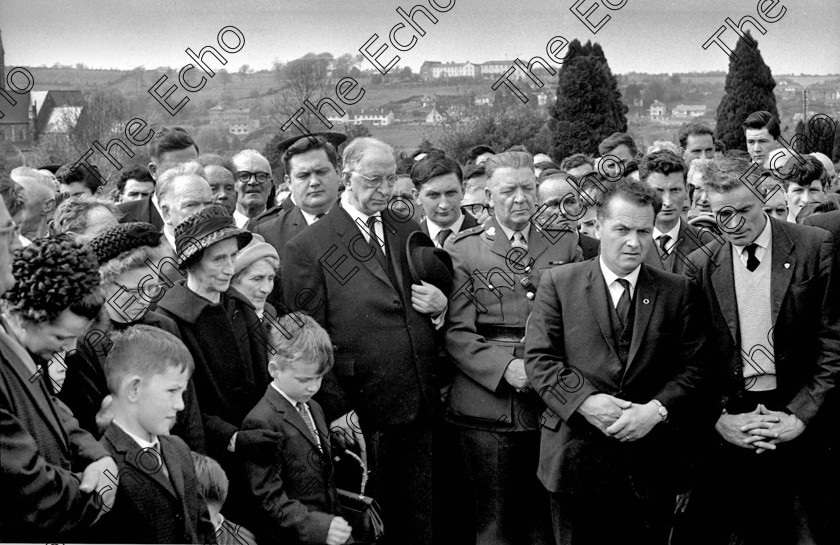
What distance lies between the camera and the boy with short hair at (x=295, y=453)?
149 inches

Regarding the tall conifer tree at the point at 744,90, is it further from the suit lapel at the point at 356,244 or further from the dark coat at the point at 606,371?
the suit lapel at the point at 356,244

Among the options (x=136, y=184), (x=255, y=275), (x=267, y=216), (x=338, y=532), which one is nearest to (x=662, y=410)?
(x=338, y=532)

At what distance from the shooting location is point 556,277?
4402mm

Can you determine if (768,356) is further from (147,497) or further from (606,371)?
(147,497)

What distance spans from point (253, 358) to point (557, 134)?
18.2m

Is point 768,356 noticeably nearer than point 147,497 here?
No

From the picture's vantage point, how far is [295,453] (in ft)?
12.8

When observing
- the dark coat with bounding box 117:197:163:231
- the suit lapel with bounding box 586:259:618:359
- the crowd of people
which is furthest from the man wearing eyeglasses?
the suit lapel with bounding box 586:259:618:359

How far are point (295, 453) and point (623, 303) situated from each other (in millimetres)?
1710

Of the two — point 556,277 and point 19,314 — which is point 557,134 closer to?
point 556,277

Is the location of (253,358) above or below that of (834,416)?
above

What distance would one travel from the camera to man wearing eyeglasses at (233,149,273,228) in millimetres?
6867

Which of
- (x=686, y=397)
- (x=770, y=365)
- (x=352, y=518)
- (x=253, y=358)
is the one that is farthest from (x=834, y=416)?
(x=253, y=358)

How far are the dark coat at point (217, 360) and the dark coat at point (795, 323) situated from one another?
2.32 m
